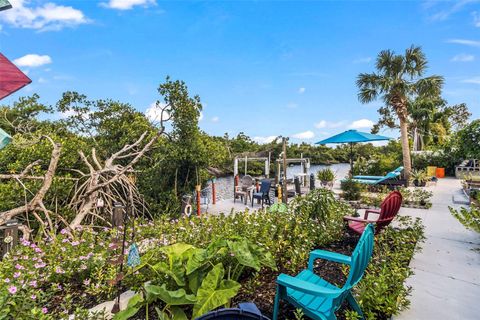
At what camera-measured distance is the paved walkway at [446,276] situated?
2316 millimetres

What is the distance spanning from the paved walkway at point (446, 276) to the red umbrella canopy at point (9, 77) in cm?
298

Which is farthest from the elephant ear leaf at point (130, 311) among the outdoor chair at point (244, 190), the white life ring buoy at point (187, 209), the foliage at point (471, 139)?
the outdoor chair at point (244, 190)

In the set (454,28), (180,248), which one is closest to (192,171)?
(180,248)

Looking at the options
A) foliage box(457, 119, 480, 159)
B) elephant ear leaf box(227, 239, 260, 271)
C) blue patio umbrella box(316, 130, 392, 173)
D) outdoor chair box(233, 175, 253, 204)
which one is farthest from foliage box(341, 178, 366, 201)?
elephant ear leaf box(227, 239, 260, 271)

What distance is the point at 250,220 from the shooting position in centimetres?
371

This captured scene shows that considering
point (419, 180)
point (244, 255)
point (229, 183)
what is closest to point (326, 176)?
point (419, 180)

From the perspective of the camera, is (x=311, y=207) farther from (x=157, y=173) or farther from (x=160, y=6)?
(x=160, y=6)

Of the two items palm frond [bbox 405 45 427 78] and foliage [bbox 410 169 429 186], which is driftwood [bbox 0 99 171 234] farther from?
palm frond [bbox 405 45 427 78]

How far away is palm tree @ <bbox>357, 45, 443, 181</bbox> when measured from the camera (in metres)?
11.9

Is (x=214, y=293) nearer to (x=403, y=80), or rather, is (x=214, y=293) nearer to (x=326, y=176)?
(x=326, y=176)

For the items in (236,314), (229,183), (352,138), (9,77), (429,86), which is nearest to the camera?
(9,77)

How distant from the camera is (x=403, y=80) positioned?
12094 millimetres

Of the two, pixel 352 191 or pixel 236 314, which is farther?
pixel 352 191

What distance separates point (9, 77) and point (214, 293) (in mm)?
1693
